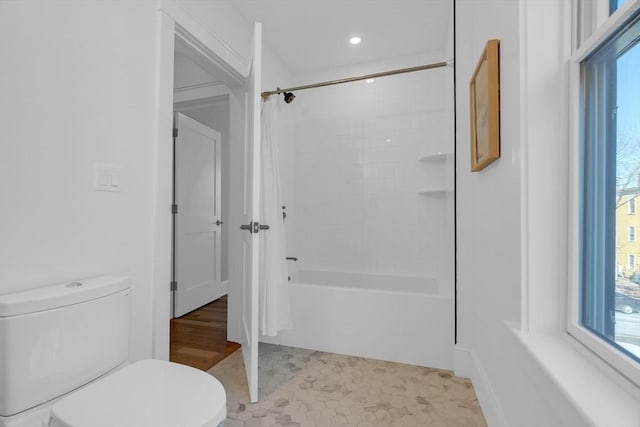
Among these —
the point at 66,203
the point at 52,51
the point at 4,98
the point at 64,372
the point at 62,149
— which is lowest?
the point at 64,372

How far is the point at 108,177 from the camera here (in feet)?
4.39

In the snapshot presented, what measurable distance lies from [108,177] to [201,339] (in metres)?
1.65

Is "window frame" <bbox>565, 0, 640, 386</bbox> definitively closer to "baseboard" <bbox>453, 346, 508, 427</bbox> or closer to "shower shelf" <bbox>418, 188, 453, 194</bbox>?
"baseboard" <bbox>453, 346, 508, 427</bbox>

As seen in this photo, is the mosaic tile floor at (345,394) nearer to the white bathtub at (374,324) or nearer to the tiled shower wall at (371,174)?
the white bathtub at (374,324)

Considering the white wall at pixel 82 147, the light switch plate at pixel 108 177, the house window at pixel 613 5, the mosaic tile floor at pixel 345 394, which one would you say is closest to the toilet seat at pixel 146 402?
the white wall at pixel 82 147

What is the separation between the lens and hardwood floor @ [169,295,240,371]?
83.7 inches

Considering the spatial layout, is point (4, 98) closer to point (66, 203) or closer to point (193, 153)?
point (66, 203)

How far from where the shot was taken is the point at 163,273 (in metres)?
1.59

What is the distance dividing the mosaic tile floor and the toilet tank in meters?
0.72

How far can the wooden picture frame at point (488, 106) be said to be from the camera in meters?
1.26

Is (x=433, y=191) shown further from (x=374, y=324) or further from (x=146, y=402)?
(x=146, y=402)

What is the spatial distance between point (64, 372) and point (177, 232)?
2258mm

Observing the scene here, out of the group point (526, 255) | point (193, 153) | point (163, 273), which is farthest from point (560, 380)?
point (193, 153)

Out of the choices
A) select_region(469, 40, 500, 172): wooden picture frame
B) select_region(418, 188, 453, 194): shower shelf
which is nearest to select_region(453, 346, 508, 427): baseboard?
select_region(469, 40, 500, 172): wooden picture frame
